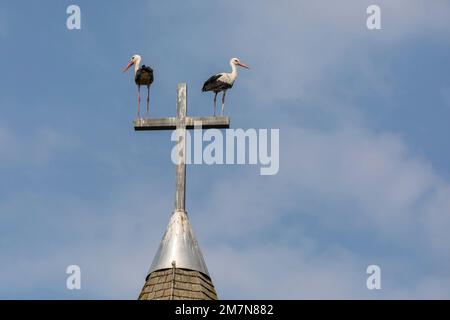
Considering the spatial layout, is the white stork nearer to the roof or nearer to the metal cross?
the metal cross

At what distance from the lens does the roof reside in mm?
25750

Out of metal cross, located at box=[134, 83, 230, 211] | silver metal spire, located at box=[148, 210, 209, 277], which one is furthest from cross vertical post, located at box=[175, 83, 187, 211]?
silver metal spire, located at box=[148, 210, 209, 277]

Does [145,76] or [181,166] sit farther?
[145,76]

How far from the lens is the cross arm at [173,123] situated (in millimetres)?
26922

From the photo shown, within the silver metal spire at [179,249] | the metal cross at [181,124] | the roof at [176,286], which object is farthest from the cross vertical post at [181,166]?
the roof at [176,286]

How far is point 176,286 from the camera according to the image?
25.8 m

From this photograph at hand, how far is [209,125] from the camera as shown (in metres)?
27.0

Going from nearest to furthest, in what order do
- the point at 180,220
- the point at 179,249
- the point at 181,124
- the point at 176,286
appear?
the point at 176,286 < the point at 179,249 < the point at 180,220 < the point at 181,124

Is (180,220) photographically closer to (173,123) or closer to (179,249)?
(179,249)

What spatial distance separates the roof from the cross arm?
249 cm

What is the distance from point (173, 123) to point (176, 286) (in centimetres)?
295

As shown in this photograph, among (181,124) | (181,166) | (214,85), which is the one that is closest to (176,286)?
(181,166)
